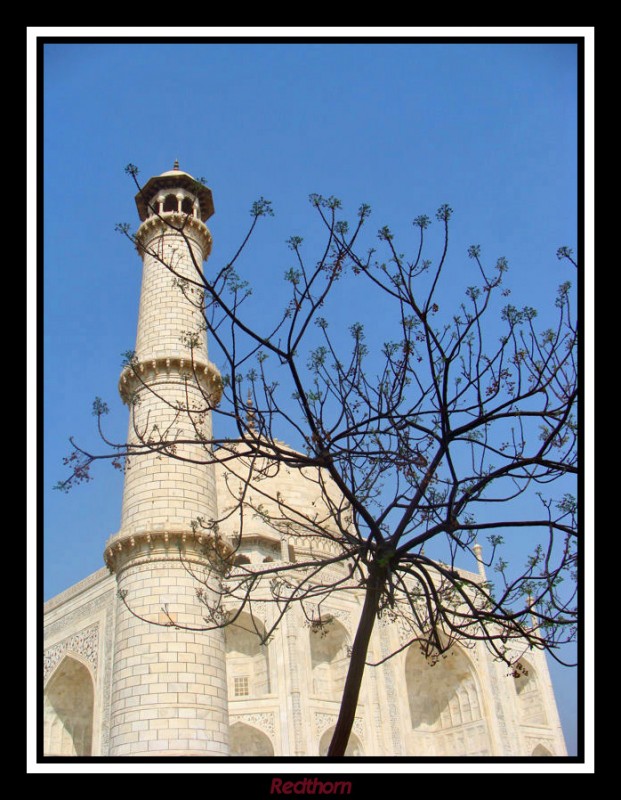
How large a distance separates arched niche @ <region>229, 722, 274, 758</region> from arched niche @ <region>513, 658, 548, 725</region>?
11.3m

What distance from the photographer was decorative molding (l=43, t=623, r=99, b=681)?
71.5 feet

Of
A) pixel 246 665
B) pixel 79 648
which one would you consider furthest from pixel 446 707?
pixel 79 648

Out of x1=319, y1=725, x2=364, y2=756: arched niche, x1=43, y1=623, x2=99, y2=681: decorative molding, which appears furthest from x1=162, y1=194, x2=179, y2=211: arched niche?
x1=319, y1=725, x2=364, y2=756: arched niche

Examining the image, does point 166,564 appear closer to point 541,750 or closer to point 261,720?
point 261,720

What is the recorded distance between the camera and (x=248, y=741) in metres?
21.3

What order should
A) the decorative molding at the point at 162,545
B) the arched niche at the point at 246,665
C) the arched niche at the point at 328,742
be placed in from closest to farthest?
1. the decorative molding at the point at 162,545
2. the arched niche at the point at 328,742
3. the arched niche at the point at 246,665

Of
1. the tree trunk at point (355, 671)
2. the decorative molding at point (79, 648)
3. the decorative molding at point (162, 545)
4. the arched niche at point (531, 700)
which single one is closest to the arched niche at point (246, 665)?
the decorative molding at point (79, 648)

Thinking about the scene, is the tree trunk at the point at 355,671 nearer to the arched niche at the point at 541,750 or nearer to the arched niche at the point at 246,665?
the arched niche at the point at 246,665

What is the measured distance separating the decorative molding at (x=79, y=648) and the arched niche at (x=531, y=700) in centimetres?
1530

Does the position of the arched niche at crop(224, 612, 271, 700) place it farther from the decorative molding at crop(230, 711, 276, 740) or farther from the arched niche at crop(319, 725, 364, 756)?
the arched niche at crop(319, 725, 364, 756)

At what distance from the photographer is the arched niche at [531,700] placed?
2833cm
